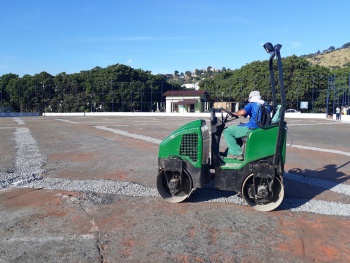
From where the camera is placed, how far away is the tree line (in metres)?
42.6

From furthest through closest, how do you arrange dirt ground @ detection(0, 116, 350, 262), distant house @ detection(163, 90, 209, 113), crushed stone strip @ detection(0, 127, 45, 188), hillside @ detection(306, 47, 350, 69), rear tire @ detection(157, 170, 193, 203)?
1. hillside @ detection(306, 47, 350, 69)
2. distant house @ detection(163, 90, 209, 113)
3. crushed stone strip @ detection(0, 127, 45, 188)
4. rear tire @ detection(157, 170, 193, 203)
5. dirt ground @ detection(0, 116, 350, 262)

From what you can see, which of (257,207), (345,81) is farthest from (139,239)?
(345,81)

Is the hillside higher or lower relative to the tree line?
higher

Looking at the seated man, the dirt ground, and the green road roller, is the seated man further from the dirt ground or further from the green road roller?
the dirt ground

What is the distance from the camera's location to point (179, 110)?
167 ft

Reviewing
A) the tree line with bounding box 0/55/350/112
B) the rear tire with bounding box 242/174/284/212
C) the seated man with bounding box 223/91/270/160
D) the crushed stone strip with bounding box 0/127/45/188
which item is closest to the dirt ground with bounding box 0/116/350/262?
the rear tire with bounding box 242/174/284/212

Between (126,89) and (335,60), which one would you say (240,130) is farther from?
(335,60)

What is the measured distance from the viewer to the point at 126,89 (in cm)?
4888

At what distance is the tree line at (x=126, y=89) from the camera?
42562mm

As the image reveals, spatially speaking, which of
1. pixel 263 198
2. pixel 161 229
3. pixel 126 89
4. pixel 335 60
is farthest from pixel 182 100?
pixel 335 60

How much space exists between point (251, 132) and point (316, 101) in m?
40.2

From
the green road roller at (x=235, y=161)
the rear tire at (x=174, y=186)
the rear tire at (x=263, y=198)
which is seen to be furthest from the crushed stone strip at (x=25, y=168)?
the rear tire at (x=263, y=198)

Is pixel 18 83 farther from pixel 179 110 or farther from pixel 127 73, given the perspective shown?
pixel 179 110

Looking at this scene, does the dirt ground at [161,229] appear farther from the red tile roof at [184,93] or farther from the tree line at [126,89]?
the red tile roof at [184,93]
